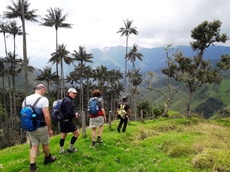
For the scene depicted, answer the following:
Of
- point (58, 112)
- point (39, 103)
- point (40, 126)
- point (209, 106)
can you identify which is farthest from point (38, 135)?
point (209, 106)

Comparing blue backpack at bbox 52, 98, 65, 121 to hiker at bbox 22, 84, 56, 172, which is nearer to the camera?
hiker at bbox 22, 84, 56, 172

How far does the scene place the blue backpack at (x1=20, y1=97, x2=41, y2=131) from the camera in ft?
21.4

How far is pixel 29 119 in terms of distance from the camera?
652 cm

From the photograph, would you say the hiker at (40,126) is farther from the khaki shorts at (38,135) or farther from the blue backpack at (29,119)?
the blue backpack at (29,119)

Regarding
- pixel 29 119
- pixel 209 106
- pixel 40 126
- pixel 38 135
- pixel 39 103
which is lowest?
pixel 209 106

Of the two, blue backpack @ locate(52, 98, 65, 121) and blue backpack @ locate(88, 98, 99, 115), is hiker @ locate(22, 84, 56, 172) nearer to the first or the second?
blue backpack @ locate(52, 98, 65, 121)

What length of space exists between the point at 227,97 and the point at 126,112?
208 m

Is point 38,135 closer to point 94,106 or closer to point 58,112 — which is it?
point 58,112

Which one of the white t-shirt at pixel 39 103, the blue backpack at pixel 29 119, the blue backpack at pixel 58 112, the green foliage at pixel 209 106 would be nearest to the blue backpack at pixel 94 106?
the blue backpack at pixel 58 112

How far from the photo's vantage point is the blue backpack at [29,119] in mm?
6508

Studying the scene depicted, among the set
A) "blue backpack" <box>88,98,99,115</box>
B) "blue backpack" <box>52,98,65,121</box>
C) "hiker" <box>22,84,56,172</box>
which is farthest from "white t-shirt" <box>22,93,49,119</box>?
"blue backpack" <box>88,98,99,115</box>

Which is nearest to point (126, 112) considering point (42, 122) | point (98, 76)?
point (42, 122)

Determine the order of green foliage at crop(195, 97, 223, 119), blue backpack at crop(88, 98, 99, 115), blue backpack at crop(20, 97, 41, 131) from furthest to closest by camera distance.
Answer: green foliage at crop(195, 97, 223, 119) → blue backpack at crop(88, 98, 99, 115) → blue backpack at crop(20, 97, 41, 131)

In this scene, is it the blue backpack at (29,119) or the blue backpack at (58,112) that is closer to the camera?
the blue backpack at (29,119)
